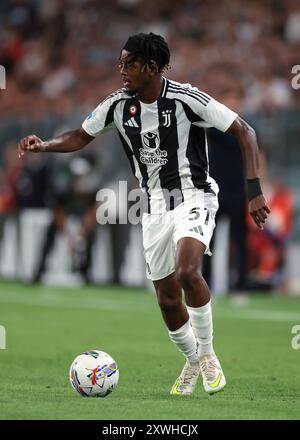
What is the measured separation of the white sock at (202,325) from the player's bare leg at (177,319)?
0.76 ft

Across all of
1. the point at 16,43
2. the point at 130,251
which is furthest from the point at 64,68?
the point at 130,251

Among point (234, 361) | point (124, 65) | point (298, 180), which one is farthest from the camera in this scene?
point (298, 180)

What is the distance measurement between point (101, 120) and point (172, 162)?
638mm

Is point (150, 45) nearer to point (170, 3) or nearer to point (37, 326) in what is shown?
point (37, 326)

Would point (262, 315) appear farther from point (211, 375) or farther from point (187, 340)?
point (211, 375)

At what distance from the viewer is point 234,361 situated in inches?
345

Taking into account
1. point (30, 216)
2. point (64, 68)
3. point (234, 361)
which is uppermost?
point (64, 68)

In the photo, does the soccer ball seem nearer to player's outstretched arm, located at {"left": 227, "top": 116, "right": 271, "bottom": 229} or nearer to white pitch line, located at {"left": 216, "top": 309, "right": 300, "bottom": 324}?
player's outstretched arm, located at {"left": 227, "top": 116, "right": 271, "bottom": 229}

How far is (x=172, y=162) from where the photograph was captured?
6988mm

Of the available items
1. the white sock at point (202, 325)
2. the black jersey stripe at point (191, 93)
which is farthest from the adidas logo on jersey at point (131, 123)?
the white sock at point (202, 325)

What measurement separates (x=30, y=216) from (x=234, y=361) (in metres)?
9.47

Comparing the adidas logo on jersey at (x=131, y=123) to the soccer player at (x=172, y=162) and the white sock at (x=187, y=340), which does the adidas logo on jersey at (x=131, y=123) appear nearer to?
the soccer player at (x=172, y=162)

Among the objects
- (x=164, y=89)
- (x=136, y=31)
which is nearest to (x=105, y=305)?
(x=164, y=89)

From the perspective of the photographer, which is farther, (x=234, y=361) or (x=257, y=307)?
(x=257, y=307)
